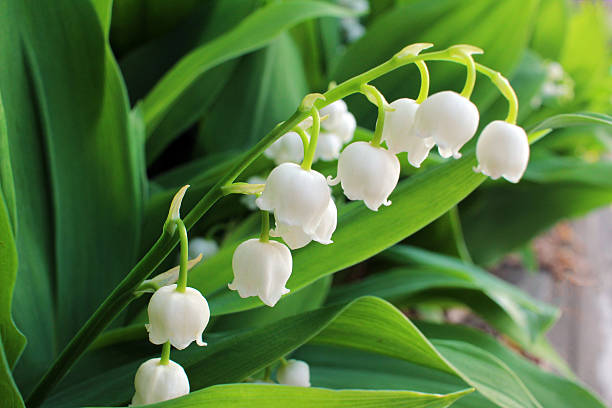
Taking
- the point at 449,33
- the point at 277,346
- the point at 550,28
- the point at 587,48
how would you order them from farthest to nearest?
1. the point at 587,48
2. the point at 550,28
3. the point at 449,33
4. the point at 277,346

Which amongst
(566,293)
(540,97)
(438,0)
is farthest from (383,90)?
(566,293)

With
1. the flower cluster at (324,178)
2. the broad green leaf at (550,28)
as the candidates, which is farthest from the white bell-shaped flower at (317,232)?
the broad green leaf at (550,28)

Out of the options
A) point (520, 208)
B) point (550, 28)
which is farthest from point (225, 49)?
point (550, 28)

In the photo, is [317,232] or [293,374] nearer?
[317,232]

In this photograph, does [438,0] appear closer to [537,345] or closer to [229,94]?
[229,94]

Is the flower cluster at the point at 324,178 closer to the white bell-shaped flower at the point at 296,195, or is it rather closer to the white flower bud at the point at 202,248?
the white bell-shaped flower at the point at 296,195

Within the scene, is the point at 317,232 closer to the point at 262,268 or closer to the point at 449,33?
the point at 262,268
